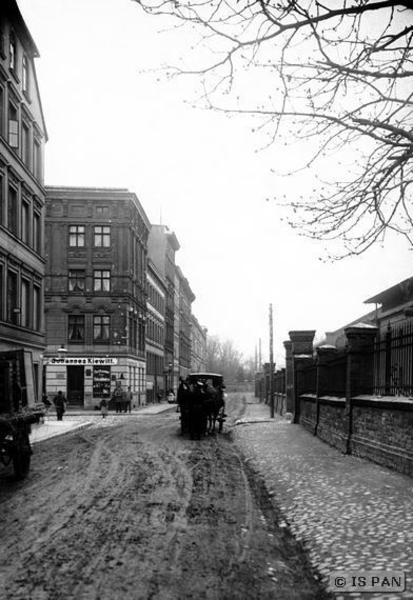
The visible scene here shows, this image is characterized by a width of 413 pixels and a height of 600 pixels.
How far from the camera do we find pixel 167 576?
5.85m

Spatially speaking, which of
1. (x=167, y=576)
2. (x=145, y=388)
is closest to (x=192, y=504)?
(x=167, y=576)

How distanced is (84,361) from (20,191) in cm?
2030

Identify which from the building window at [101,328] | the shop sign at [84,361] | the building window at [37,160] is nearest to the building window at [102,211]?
the building window at [101,328]

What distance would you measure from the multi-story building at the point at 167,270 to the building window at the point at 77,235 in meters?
22.9

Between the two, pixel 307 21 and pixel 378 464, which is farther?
pixel 378 464

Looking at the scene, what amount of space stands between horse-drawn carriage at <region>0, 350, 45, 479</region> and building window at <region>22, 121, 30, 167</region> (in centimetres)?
1834

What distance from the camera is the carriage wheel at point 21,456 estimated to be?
12039mm

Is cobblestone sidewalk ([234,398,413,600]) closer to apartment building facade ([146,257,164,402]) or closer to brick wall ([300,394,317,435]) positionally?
brick wall ([300,394,317,435])

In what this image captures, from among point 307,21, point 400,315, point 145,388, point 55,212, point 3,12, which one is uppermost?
point 3,12

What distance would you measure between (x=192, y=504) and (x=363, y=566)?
371 cm

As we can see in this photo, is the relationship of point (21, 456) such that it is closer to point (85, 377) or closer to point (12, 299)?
point (12, 299)

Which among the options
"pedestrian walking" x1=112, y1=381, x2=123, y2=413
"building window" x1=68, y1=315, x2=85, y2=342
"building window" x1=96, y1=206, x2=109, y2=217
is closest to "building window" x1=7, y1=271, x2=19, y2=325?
"pedestrian walking" x1=112, y1=381, x2=123, y2=413

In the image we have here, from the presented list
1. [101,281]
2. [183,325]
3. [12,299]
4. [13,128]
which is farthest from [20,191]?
[183,325]

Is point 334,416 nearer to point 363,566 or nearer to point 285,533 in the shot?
point 285,533
